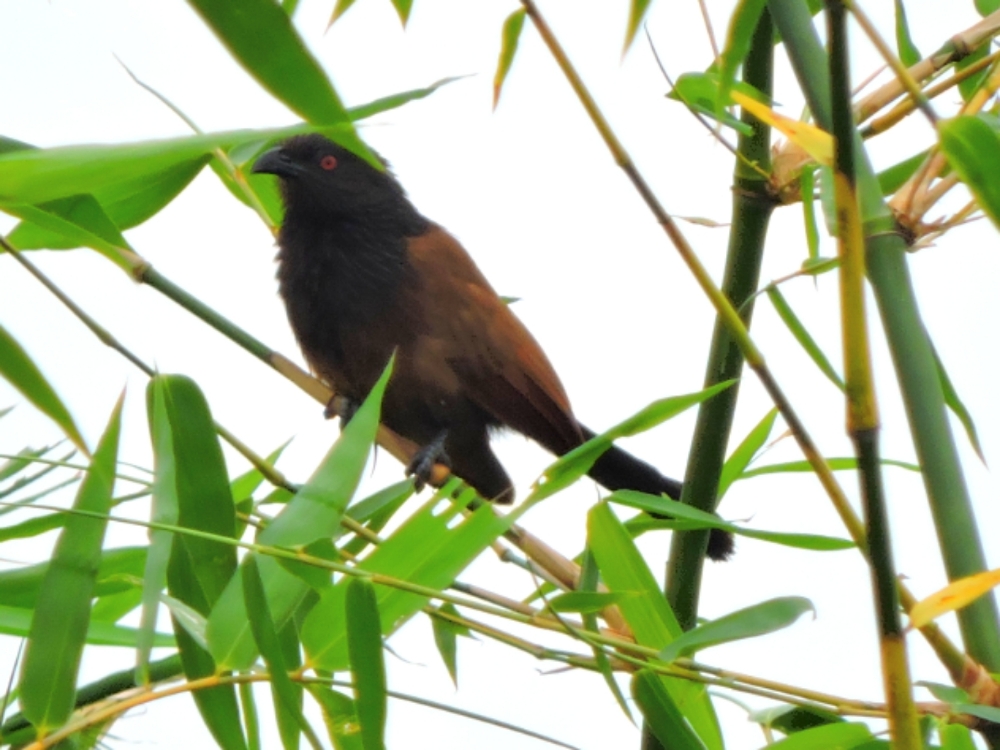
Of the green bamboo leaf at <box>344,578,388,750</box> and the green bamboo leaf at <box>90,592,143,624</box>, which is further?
the green bamboo leaf at <box>90,592,143,624</box>

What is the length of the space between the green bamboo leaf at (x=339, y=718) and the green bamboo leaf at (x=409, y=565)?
6cm

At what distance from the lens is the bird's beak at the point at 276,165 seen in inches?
81.9

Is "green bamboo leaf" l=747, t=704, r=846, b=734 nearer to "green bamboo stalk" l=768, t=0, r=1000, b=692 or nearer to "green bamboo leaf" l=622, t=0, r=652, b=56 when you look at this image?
"green bamboo stalk" l=768, t=0, r=1000, b=692

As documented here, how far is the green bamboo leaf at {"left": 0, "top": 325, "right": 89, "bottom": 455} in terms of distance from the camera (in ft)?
1.97

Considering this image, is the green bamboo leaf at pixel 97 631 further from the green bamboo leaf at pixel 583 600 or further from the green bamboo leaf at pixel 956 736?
the green bamboo leaf at pixel 956 736

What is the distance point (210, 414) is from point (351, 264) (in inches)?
48.2

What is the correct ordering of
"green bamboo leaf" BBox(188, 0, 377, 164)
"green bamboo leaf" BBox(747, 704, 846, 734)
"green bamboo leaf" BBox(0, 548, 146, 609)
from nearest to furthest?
"green bamboo leaf" BBox(188, 0, 377, 164)
"green bamboo leaf" BBox(747, 704, 846, 734)
"green bamboo leaf" BBox(0, 548, 146, 609)

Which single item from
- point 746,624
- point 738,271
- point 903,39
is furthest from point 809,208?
point 746,624

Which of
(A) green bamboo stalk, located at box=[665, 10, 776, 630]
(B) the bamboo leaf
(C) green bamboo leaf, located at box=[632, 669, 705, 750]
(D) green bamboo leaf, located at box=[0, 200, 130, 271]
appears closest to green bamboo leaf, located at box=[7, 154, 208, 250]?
(D) green bamboo leaf, located at box=[0, 200, 130, 271]

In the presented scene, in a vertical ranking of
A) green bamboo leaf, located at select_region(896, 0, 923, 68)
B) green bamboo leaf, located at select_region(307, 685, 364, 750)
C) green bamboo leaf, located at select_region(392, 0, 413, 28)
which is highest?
green bamboo leaf, located at select_region(896, 0, 923, 68)

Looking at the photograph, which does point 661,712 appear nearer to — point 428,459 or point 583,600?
point 583,600

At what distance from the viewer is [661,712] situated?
77 cm

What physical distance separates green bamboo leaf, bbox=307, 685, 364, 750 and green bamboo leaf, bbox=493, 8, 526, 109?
434mm

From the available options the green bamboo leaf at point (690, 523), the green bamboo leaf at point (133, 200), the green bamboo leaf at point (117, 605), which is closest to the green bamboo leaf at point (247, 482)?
the green bamboo leaf at point (117, 605)
